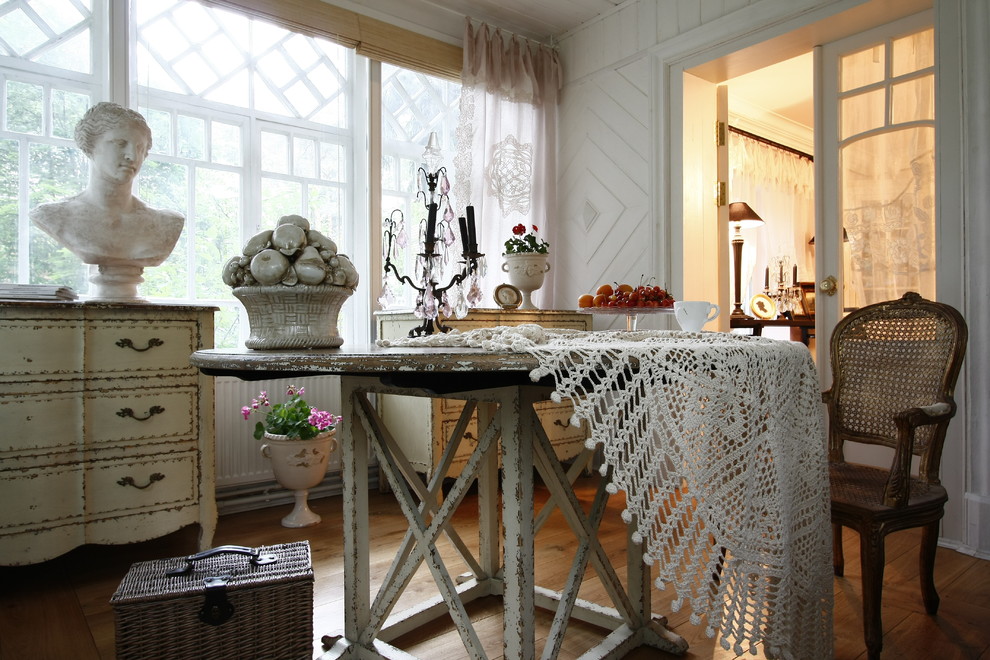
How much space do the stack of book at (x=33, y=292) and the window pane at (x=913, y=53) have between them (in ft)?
11.7

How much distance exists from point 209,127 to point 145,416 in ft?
5.14

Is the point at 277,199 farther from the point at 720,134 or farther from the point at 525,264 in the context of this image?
the point at 720,134

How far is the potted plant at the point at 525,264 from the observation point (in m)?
3.52

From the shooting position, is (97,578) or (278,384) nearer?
(97,578)

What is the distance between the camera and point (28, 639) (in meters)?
1.86

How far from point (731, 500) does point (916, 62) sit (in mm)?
2682

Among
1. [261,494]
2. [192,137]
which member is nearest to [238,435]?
[261,494]

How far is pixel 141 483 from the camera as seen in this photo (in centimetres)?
235

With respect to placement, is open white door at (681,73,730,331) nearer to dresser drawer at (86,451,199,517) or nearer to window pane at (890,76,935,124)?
window pane at (890,76,935,124)

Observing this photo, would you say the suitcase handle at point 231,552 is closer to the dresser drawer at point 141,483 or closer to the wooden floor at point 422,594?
the wooden floor at point 422,594

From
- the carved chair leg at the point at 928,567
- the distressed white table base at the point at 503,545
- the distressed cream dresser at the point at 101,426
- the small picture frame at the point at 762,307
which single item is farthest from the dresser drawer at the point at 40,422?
the small picture frame at the point at 762,307

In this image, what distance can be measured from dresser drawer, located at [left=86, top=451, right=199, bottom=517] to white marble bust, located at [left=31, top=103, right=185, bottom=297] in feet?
2.25

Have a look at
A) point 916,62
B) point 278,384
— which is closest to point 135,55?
point 278,384

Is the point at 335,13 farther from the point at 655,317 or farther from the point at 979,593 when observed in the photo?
the point at 979,593
